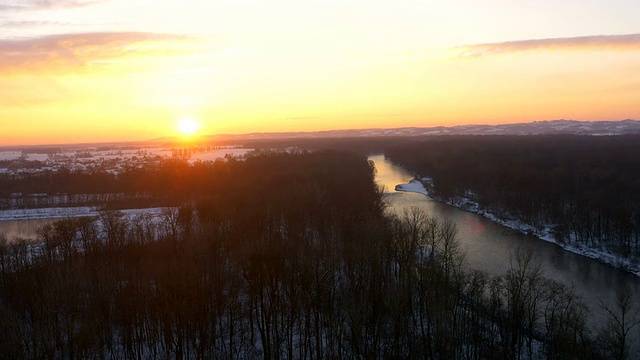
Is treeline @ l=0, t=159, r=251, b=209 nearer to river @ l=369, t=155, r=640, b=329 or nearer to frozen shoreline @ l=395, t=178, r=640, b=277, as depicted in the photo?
frozen shoreline @ l=395, t=178, r=640, b=277

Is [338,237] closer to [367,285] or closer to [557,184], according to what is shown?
[367,285]

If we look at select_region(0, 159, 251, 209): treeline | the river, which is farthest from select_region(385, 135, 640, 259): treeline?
select_region(0, 159, 251, 209): treeline

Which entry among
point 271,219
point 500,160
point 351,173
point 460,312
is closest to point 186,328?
point 460,312

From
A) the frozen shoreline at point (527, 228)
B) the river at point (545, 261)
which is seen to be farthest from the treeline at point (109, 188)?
the river at point (545, 261)

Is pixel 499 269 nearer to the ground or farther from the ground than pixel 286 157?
nearer to the ground

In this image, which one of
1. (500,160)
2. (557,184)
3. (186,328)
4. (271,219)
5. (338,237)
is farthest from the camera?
(500,160)

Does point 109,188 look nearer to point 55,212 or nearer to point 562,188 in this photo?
point 55,212
